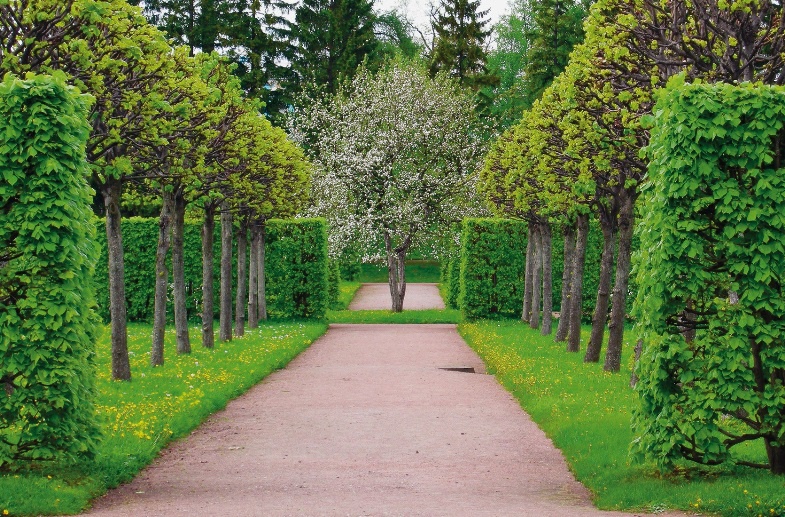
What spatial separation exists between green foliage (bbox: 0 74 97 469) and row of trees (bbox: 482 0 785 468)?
5.94 meters

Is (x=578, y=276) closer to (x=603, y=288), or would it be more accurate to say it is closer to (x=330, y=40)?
(x=603, y=288)

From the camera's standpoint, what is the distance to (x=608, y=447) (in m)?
11.2

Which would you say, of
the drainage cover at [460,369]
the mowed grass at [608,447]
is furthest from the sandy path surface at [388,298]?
the mowed grass at [608,447]

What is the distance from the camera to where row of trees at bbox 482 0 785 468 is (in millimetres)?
12914

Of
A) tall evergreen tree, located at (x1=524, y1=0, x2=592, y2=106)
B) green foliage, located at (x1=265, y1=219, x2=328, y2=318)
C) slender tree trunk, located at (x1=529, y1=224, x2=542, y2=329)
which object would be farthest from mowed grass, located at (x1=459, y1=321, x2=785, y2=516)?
tall evergreen tree, located at (x1=524, y1=0, x2=592, y2=106)

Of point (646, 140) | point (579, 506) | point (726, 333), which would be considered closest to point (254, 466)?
point (579, 506)

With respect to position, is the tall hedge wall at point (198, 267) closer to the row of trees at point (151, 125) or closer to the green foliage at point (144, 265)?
the green foliage at point (144, 265)

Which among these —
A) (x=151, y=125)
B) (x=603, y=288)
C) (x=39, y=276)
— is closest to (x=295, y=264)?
(x=603, y=288)

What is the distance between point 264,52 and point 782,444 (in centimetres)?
5420

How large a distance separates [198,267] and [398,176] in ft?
30.2

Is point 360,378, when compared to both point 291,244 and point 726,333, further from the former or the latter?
point 291,244

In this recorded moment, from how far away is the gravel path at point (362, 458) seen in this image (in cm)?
901

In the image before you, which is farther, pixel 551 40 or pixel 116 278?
pixel 551 40

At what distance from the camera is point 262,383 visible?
1820 centimetres
